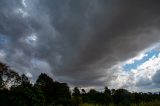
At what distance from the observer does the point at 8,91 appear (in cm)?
8438

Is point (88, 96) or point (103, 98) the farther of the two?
point (88, 96)

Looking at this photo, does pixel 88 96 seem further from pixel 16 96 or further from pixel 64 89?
pixel 16 96

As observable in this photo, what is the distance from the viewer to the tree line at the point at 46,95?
82000 millimetres

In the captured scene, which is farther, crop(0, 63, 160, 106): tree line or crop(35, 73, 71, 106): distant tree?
crop(35, 73, 71, 106): distant tree

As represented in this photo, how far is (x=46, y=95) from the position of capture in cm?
11100

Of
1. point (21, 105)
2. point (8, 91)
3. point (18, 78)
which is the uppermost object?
point (18, 78)

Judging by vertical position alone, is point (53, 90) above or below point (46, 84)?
below

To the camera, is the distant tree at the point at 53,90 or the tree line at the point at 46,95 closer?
the tree line at the point at 46,95

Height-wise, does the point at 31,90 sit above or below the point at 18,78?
below

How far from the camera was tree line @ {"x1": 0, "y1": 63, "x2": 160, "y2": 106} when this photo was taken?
82.0 m

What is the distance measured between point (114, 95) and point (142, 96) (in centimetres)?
2537

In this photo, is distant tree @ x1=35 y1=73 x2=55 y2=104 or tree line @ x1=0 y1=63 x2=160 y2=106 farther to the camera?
distant tree @ x1=35 y1=73 x2=55 y2=104

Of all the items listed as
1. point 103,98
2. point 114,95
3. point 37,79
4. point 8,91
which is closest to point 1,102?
point 8,91

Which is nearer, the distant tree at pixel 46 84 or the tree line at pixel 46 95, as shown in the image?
the tree line at pixel 46 95
